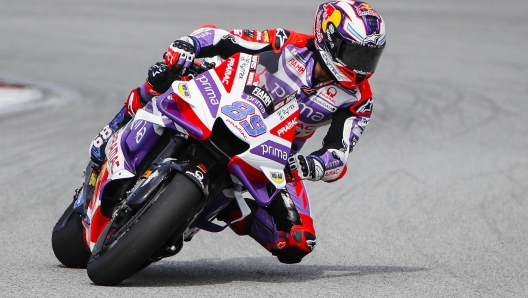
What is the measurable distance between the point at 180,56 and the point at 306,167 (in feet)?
2.83

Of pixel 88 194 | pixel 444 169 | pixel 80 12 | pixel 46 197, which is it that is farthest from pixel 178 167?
pixel 80 12

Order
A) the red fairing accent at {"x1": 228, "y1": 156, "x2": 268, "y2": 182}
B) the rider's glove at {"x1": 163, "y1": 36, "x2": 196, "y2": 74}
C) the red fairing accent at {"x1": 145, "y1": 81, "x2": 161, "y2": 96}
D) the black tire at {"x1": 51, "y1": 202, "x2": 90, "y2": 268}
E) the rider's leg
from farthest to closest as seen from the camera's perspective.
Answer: the black tire at {"x1": 51, "y1": 202, "x2": 90, "y2": 268} < the rider's leg < the red fairing accent at {"x1": 145, "y1": 81, "x2": 161, "y2": 96} < the rider's glove at {"x1": 163, "y1": 36, "x2": 196, "y2": 74} < the red fairing accent at {"x1": 228, "y1": 156, "x2": 268, "y2": 182}

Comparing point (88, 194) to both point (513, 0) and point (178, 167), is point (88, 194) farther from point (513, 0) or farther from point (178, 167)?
point (513, 0)

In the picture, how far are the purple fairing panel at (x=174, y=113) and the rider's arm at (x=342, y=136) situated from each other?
2.52 feet

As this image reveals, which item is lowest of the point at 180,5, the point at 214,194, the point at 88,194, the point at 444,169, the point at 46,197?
the point at 180,5

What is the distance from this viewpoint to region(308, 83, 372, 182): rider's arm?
14.9 feet

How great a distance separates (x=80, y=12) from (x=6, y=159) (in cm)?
1188

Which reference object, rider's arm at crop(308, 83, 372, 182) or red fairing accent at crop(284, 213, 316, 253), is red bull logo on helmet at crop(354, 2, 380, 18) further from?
red fairing accent at crop(284, 213, 316, 253)

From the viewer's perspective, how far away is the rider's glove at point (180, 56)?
175 inches

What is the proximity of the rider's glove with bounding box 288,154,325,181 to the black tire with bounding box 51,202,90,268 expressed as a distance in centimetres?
140

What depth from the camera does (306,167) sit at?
14.3ft

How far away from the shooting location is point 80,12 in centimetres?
1928

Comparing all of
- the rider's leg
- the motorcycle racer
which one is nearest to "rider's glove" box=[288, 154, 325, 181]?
the motorcycle racer

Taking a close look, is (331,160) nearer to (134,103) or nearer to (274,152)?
(274,152)
